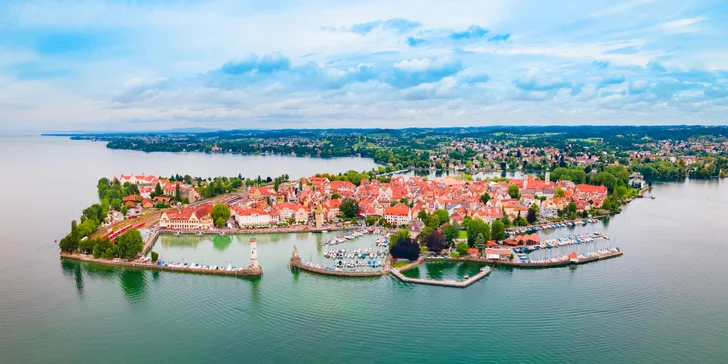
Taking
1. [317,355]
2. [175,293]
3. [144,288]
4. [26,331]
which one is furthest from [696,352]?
[26,331]

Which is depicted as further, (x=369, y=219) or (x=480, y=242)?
(x=369, y=219)

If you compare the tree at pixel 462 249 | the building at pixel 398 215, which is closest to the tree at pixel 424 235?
the tree at pixel 462 249

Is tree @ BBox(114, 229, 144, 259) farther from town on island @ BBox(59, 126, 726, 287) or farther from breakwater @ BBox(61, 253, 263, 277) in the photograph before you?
breakwater @ BBox(61, 253, 263, 277)

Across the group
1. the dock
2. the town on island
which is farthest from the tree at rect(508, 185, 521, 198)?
the dock

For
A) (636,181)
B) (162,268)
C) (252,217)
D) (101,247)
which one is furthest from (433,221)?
(636,181)

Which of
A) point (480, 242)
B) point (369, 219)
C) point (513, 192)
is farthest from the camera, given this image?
point (513, 192)

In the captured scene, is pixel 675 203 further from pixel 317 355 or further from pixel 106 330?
pixel 106 330

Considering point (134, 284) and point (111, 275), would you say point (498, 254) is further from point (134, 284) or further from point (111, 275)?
point (111, 275)
